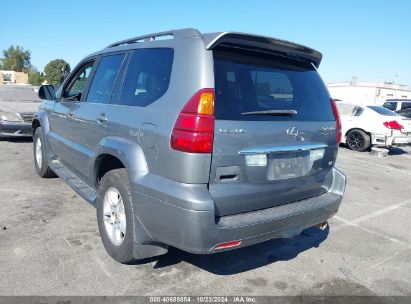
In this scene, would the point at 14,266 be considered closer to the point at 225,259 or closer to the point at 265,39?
the point at 225,259

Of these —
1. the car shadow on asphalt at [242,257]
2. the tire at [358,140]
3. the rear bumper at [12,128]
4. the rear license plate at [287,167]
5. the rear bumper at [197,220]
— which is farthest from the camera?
the tire at [358,140]

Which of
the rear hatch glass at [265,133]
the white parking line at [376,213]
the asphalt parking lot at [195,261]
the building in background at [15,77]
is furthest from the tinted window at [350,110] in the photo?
the building in background at [15,77]

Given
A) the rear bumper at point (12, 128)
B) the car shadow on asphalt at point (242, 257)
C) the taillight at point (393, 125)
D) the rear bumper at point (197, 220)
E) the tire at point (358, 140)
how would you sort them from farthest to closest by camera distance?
1. the tire at point (358, 140)
2. the taillight at point (393, 125)
3. the rear bumper at point (12, 128)
4. the car shadow on asphalt at point (242, 257)
5. the rear bumper at point (197, 220)

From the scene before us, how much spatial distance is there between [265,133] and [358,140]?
32.2 feet

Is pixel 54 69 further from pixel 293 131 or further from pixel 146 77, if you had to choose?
pixel 293 131

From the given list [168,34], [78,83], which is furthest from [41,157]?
[168,34]

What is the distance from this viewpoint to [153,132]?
8.75 ft

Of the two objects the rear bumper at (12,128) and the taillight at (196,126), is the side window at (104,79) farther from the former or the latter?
the rear bumper at (12,128)

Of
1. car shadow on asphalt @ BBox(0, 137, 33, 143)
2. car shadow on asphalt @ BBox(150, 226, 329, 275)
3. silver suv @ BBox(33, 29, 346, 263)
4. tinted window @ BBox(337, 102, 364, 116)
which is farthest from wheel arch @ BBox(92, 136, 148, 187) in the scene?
tinted window @ BBox(337, 102, 364, 116)

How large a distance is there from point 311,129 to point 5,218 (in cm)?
353

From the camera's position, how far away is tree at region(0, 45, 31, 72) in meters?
111

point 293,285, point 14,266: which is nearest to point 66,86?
point 14,266

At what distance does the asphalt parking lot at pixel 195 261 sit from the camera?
2.94 metres

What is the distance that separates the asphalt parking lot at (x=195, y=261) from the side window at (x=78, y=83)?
1418 millimetres
